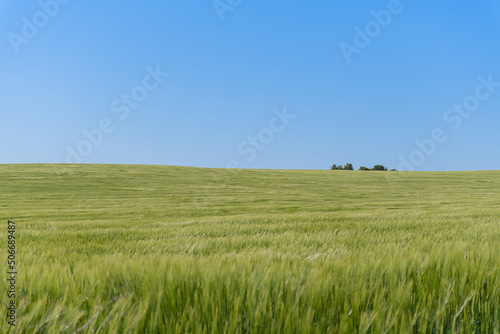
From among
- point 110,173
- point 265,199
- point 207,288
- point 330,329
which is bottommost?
point 330,329

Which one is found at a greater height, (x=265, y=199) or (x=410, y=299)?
(x=265, y=199)

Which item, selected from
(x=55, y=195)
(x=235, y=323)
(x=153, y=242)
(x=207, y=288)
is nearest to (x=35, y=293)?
(x=207, y=288)

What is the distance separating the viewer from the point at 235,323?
1.30m

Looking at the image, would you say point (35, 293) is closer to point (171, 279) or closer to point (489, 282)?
point (171, 279)

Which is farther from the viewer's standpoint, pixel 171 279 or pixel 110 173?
pixel 110 173

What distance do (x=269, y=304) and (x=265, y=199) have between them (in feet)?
76.6

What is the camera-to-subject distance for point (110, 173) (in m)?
39.5

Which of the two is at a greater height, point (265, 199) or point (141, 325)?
point (265, 199)

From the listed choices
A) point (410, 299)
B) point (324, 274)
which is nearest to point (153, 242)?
point (324, 274)

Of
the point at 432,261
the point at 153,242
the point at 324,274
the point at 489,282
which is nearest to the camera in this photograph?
the point at 324,274

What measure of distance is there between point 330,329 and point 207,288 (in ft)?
1.72

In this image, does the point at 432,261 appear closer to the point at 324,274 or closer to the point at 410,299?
the point at 410,299

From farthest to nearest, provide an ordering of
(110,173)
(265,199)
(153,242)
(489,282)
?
(110,173) < (265,199) < (153,242) < (489,282)

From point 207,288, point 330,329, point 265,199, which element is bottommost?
point 330,329
